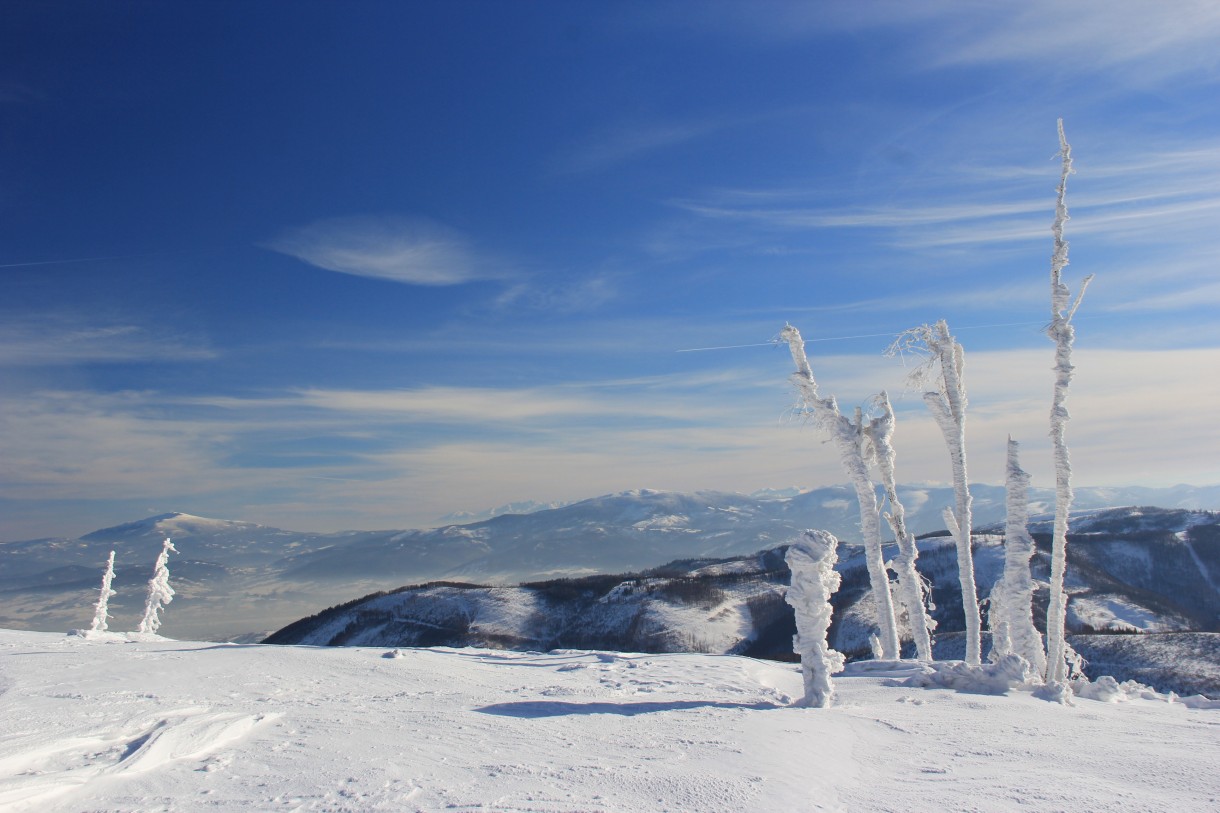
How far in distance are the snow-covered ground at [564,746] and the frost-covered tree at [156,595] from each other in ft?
95.7

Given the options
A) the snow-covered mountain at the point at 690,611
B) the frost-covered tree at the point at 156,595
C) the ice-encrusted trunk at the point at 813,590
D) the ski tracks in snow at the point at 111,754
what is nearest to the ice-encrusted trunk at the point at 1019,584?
the ice-encrusted trunk at the point at 813,590

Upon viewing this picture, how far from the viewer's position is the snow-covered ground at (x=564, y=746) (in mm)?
7891

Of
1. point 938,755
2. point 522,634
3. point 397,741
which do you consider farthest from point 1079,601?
point 397,741

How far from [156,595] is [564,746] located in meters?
44.3

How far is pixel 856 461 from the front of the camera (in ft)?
82.9

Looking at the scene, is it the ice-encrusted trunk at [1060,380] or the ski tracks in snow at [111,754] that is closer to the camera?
the ski tracks in snow at [111,754]

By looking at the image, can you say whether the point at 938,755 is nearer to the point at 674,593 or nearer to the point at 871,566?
the point at 871,566

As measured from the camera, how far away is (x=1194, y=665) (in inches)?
1479

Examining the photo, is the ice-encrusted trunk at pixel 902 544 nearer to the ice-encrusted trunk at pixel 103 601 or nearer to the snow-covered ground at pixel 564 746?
the snow-covered ground at pixel 564 746

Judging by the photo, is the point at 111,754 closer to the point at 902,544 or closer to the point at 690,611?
the point at 902,544

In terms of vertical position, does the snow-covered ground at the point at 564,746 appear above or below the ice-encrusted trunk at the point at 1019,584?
below

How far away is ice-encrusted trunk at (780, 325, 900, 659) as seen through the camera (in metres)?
25.2

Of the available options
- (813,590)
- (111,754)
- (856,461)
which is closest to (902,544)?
(856,461)

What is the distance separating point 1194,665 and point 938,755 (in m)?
39.0
